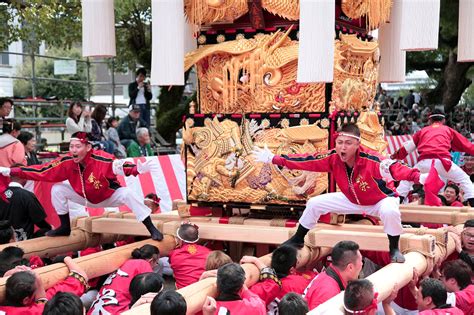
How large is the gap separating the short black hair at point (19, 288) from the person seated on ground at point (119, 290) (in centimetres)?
64

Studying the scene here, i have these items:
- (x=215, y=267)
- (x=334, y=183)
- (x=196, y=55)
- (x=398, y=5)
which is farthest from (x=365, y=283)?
(x=398, y=5)

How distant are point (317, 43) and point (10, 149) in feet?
12.2

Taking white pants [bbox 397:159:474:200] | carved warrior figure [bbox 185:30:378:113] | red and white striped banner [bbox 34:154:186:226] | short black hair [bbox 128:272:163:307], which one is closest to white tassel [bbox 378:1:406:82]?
carved warrior figure [bbox 185:30:378:113]

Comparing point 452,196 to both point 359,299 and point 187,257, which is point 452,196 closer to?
point 187,257

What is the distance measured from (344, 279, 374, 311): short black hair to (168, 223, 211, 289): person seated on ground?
2.23 m

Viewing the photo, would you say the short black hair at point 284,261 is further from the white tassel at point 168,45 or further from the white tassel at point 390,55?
the white tassel at point 390,55

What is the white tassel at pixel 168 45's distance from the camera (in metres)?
6.83

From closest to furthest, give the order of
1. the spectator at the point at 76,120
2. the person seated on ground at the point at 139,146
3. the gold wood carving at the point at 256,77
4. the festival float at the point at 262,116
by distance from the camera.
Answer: the festival float at the point at 262,116
the gold wood carving at the point at 256,77
the spectator at the point at 76,120
the person seated on ground at the point at 139,146

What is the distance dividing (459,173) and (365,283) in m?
4.37

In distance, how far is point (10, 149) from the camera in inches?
309

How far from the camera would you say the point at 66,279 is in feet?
17.9

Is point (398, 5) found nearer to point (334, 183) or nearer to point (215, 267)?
point (334, 183)

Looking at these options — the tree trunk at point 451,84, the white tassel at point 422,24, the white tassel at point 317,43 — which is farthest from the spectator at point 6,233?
the tree trunk at point 451,84

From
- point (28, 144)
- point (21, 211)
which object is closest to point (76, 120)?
point (28, 144)
